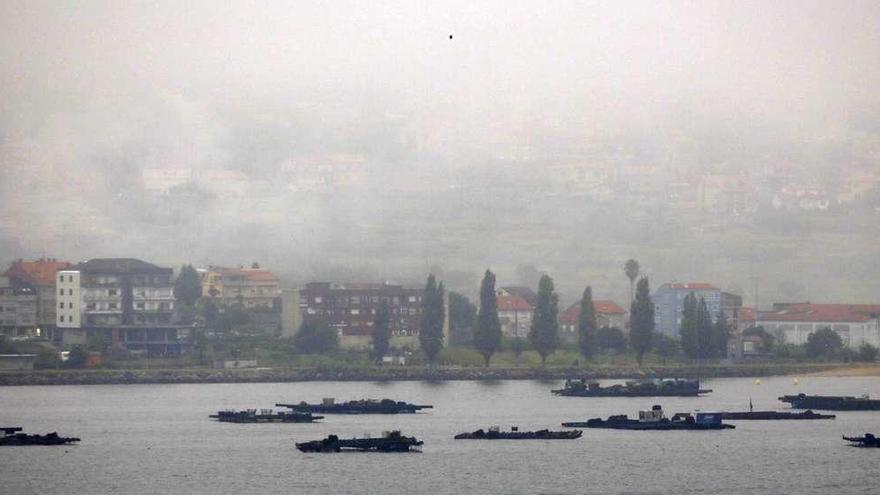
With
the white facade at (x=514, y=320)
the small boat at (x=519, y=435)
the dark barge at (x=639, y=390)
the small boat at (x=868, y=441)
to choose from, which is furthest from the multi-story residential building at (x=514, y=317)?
the small boat at (x=868, y=441)

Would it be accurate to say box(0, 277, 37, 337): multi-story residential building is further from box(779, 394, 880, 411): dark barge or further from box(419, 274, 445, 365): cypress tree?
box(779, 394, 880, 411): dark barge

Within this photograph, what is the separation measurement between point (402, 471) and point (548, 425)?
2268 centimetres

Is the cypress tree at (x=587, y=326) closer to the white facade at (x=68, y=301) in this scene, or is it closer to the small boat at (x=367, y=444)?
the white facade at (x=68, y=301)

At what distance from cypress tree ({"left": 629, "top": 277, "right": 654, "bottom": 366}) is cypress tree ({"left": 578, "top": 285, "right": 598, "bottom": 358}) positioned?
3.23 metres

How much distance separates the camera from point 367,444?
282ft

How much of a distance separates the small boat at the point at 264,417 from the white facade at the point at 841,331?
9121cm

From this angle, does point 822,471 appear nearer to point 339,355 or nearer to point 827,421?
point 827,421

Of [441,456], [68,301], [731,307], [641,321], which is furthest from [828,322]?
[441,456]

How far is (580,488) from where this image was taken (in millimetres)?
74438

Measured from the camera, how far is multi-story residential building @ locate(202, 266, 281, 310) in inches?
7485

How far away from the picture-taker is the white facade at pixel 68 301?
168 m

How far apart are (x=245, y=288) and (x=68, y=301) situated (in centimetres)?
2585

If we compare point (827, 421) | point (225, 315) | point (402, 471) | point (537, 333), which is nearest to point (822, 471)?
point (402, 471)

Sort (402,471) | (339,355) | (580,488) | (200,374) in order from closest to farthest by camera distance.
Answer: (580,488), (402,471), (200,374), (339,355)
